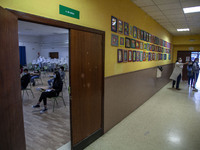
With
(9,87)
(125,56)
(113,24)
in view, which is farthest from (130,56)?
(9,87)

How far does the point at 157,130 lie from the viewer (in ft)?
10.9

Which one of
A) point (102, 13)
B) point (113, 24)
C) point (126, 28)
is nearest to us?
point (102, 13)

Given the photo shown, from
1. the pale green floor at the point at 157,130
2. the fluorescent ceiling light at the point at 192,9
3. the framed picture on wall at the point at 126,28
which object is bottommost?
the pale green floor at the point at 157,130

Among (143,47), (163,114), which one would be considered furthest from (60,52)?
(163,114)

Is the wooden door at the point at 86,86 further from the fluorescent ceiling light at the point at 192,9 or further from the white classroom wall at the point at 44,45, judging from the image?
the white classroom wall at the point at 44,45

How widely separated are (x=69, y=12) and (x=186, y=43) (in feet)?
31.2

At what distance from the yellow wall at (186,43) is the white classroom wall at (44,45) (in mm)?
9296

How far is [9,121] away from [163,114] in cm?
401

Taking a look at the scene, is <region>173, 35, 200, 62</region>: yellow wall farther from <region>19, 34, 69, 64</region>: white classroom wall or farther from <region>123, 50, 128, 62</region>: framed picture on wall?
<region>19, 34, 69, 64</region>: white classroom wall

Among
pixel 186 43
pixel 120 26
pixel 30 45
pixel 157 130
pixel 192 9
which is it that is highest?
pixel 30 45

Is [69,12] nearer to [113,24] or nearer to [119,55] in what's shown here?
[113,24]

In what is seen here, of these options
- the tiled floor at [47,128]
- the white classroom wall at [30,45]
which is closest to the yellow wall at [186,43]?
the tiled floor at [47,128]

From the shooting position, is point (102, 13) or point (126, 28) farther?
point (126, 28)

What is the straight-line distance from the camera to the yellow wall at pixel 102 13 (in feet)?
5.56
